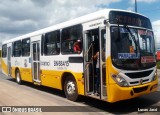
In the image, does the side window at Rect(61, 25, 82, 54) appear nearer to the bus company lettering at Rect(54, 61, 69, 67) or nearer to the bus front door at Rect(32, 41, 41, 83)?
the bus company lettering at Rect(54, 61, 69, 67)

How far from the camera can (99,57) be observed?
809 centimetres

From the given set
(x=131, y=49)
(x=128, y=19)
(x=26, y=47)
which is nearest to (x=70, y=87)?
(x=131, y=49)

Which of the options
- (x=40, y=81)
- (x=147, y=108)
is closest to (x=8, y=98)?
(x=40, y=81)

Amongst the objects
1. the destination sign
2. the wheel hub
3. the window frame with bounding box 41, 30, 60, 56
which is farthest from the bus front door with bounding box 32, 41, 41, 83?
the destination sign

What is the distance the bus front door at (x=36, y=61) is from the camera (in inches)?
502

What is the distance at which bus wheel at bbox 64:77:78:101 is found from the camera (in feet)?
31.4

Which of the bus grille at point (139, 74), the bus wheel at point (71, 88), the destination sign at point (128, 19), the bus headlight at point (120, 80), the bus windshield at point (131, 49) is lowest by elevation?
the bus wheel at point (71, 88)

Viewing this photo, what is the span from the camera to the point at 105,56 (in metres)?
7.82

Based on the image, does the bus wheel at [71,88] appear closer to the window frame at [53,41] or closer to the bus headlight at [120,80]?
the window frame at [53,41]

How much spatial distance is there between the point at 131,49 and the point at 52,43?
420 cm

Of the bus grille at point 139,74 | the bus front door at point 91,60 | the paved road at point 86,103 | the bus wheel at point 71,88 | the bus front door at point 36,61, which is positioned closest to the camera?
the bus grille at point 139,74

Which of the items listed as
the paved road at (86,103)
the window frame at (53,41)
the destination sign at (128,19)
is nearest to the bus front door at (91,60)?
the paved road at (86,103)

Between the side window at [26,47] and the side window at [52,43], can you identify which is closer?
the side window at [52,43]

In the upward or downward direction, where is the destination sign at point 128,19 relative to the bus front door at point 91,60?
upward
